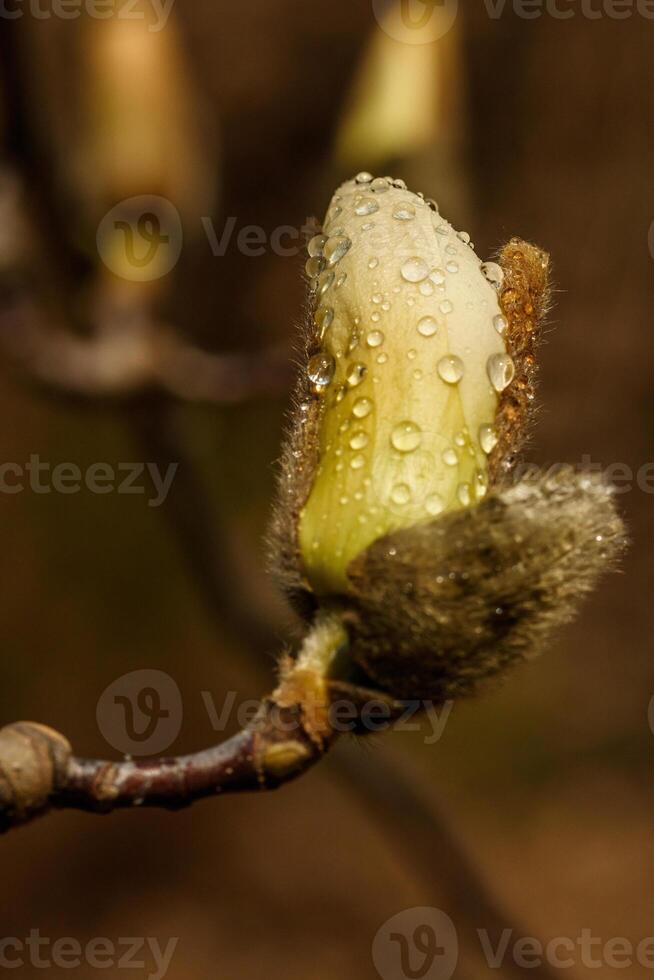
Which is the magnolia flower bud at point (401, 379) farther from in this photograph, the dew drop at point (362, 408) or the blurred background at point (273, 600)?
the blurred background at point (273, 600)

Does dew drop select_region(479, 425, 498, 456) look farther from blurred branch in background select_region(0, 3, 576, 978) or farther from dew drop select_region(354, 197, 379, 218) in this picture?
blurred branch in background select_region(0, 3, 576, 978)

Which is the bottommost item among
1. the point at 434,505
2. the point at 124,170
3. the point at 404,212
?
the point at 434,505

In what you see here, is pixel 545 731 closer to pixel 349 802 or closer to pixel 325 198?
pixel 349 802

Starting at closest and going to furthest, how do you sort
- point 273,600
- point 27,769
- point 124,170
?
point 27,769 → point 124,170 → point 273,600

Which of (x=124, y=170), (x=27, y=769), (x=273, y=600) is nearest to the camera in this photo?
(x=27, y=769)

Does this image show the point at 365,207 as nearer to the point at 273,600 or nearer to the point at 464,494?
the point at 464,494

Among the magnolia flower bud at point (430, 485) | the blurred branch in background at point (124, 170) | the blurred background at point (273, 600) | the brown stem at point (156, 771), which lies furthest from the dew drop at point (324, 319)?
the blurred background at point (273, 600)

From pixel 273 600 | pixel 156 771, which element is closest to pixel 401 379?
pixel 156 771
